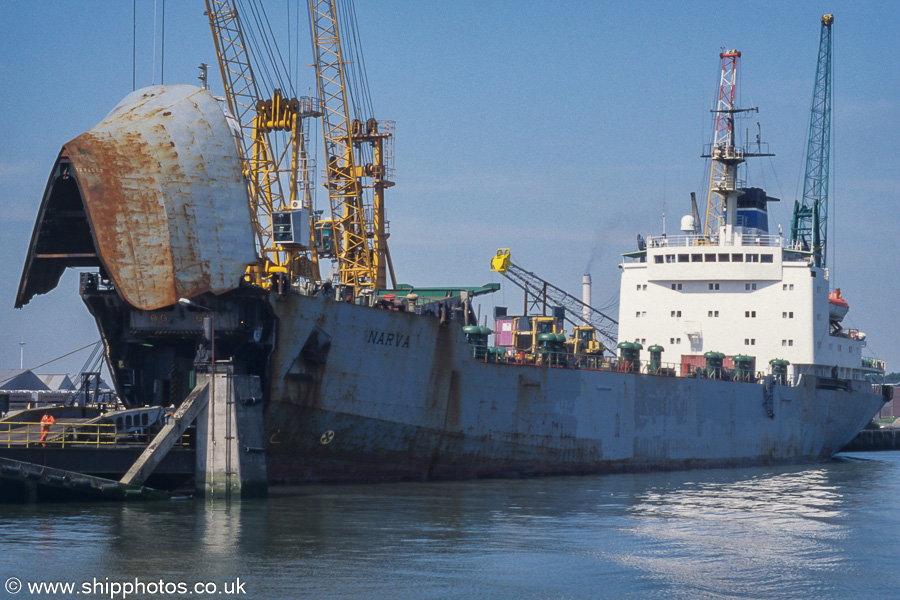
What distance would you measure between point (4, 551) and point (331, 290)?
1237 centimetres

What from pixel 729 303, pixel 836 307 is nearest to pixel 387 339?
pixel 729 303

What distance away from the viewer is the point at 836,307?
48656 millimetres

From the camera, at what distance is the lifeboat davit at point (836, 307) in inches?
1912

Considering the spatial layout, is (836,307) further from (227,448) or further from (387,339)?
(227,448)

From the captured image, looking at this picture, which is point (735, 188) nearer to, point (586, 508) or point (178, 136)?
point (586, 508)

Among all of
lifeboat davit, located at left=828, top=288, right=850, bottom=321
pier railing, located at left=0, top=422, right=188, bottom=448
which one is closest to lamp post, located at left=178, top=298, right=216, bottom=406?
pier railing, located at left=0, top=422, right=188, bottom=448

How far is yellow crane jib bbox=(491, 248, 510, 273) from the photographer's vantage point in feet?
162

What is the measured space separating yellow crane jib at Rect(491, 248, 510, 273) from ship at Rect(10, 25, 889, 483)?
9075 mm

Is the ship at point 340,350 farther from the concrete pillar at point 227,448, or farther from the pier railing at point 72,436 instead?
the pier railing at point 72,436

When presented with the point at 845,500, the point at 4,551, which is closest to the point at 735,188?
the point at 845,500

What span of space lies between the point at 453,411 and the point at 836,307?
24.2 meters

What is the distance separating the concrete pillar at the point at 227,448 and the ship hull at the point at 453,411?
204cm

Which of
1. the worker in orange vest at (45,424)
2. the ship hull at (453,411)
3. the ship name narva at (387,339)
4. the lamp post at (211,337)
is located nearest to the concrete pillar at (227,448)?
the lamp post at (211,337)

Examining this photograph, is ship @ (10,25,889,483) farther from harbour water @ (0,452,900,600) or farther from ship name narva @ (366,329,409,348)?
harbour water @ (0,452,900,600)
